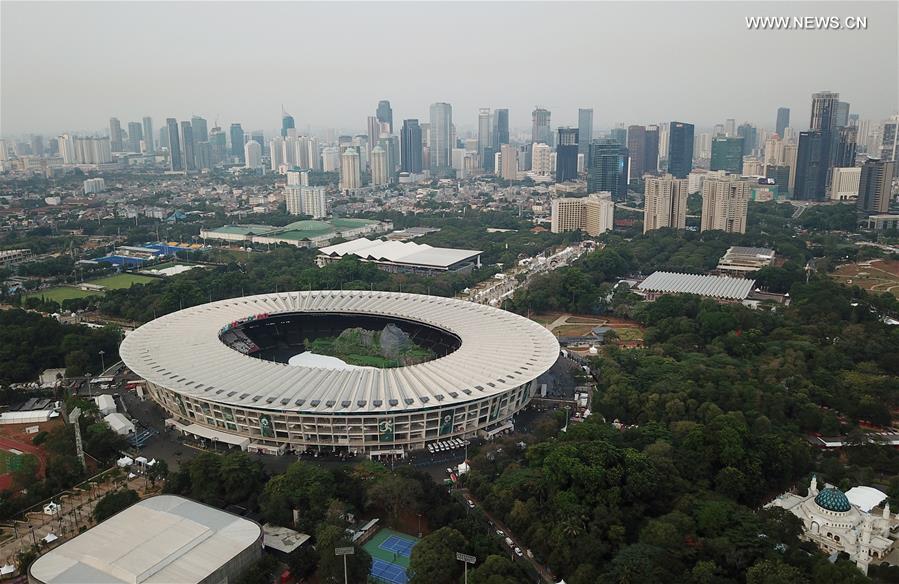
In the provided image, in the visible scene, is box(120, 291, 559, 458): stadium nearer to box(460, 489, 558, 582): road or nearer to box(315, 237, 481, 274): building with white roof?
box(460, 489, 558, 582): road

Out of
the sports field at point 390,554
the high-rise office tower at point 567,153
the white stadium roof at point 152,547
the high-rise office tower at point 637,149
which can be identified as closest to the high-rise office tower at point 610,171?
the high-rise office tower at point 567,153

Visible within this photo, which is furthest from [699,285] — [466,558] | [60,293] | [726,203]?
[60,293]

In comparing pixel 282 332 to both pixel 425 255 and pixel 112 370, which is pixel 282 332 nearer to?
pixel 112 370

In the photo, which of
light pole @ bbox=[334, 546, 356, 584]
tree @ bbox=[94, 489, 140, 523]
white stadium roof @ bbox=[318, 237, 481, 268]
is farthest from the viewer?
white stadium roof @ bbox=[318, 237, 481, 268]

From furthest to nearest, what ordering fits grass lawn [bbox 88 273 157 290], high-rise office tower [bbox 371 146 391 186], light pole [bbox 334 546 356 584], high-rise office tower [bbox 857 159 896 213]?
high-rise office tower [bbox 371 146 391 186] < high-rise office tower [bbox 857 159 896 213] < grass lawn [bbox 88 273 157 290] < light pole [bbox 334 546 356 584]

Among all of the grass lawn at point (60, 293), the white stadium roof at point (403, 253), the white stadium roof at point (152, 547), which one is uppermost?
the white stadium roof at point (403, 253)

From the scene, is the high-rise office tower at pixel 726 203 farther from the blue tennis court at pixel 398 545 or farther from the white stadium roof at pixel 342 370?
the blue tennis court at pixel 398 545

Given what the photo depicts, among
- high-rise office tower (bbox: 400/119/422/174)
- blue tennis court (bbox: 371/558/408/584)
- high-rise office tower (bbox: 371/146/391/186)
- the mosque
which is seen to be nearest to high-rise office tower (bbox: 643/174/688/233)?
the mosque
